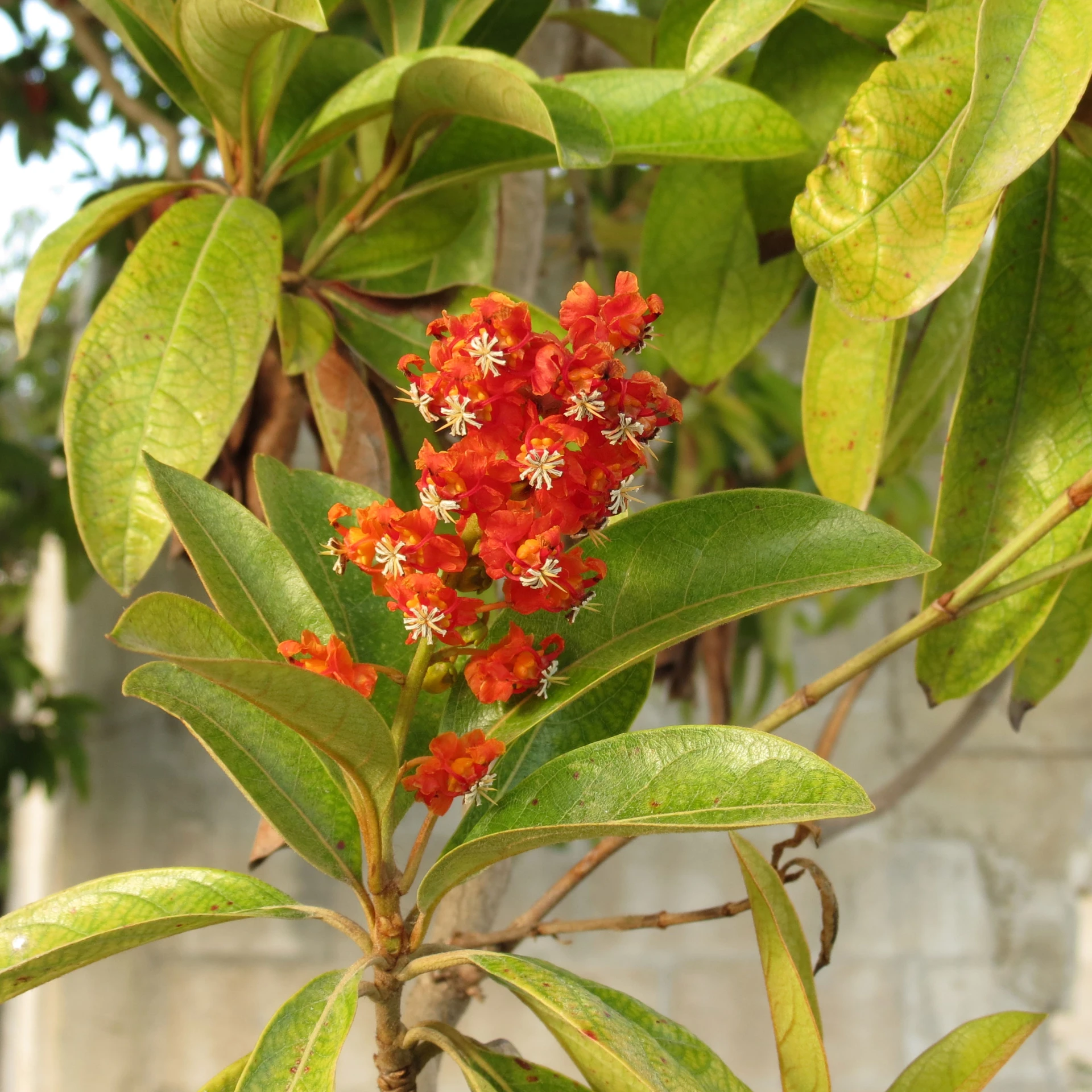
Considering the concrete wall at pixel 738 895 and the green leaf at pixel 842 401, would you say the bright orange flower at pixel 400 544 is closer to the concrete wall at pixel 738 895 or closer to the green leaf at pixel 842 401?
the green leaf at pixel 842 401

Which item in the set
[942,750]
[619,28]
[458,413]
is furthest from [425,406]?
[942,750]

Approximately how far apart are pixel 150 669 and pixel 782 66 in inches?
18.0

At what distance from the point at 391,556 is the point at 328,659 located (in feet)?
0.16

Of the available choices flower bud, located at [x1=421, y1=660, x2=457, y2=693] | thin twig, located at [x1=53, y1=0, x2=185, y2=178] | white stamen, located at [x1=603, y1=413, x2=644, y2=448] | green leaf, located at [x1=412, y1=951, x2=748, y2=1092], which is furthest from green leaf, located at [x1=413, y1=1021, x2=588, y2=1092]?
thin twig, located at [x1=53, y1=0, x2=185, y2=178]

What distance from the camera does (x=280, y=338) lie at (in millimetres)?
535

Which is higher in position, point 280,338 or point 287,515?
point 280,338

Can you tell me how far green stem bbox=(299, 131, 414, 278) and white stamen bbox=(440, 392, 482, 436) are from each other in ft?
0.92

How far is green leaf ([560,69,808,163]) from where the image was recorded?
19.5 inches

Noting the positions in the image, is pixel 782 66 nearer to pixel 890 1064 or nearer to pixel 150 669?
pixel 150 669

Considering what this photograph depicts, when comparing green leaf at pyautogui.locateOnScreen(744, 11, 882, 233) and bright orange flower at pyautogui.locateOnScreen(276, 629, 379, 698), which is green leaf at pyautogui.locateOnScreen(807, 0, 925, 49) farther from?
bright orange flower at pyautogui.locateOnScreen(276, 629, 379, 698)

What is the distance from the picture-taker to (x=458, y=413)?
328 mm

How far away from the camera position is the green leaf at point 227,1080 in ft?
1.34

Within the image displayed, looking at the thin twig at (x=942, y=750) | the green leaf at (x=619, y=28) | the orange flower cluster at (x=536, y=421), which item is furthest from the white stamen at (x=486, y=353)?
the thin twig at (x=942, y=750)

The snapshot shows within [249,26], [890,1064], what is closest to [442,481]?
[249,26]
